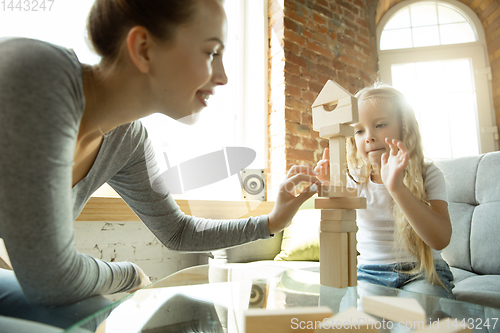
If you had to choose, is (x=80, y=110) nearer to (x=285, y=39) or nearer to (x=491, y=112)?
(x=285, y=39)

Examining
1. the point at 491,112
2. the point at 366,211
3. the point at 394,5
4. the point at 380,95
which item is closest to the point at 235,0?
the point at 394,5

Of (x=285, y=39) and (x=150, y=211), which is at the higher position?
(x=285, y=39)

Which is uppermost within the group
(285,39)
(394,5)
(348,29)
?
(394,5)

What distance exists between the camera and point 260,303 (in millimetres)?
574

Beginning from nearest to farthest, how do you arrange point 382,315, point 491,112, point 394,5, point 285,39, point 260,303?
1. point 382,315
2. point 260,303
3. point 285,39
4. point 491,112
5. point 394,5

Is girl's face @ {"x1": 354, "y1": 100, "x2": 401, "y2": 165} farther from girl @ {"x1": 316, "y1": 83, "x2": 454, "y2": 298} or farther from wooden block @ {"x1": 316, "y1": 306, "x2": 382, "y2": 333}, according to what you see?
wooden block @ {"x1": 316, "y1": 306, "x2": 382, "y2": 333}

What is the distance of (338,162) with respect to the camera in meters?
0.66

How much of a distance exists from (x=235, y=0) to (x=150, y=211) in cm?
215

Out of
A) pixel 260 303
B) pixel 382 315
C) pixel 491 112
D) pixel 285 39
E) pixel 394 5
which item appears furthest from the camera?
pixel 394 5

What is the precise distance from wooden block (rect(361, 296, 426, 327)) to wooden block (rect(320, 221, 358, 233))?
155mm

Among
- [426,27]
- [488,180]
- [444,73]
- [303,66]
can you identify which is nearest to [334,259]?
[488,180]

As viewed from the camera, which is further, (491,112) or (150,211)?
(491,112)

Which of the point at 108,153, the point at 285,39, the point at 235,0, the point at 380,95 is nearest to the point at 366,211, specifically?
the point at 380,95

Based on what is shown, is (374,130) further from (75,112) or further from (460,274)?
(75,112)
